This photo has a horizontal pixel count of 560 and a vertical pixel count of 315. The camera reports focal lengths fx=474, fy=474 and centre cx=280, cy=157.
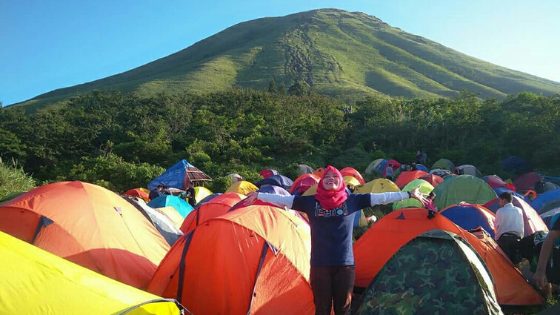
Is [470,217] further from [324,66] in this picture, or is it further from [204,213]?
[324,66]

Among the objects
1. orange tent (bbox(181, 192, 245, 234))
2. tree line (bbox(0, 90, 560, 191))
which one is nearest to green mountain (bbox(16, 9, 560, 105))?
tree line (bbox(0, 90, 560, 191))

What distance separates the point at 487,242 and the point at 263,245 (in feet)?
11.3

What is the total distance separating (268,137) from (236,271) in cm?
2804

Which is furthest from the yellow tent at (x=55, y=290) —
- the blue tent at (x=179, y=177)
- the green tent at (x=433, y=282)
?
the blue tent at (x=179, y=177)

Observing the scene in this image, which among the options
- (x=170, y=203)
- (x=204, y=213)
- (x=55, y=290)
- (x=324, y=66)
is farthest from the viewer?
(x=324, y=66)

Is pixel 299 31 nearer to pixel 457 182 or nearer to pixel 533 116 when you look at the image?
pixel 533 116

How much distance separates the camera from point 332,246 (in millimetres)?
4734

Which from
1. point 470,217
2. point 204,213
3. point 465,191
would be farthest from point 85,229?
point 465,191

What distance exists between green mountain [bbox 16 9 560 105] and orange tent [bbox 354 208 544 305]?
56488mm

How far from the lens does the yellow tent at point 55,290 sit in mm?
3197

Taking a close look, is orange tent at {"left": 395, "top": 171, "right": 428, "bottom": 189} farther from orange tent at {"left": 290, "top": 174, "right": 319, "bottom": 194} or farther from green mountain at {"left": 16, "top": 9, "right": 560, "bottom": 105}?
green mountain at {"left": 16, "top": 9, "right": 560, "bottom": 105}

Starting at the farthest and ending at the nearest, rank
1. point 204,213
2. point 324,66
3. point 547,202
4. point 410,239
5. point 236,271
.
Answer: point 324,66 → point 547,202 → point 204,213 → point 410,239 → point 236,271

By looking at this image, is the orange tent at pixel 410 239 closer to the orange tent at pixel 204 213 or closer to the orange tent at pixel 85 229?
the orange tent at pixel 85 229

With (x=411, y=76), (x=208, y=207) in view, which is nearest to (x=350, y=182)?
(x=208, y=207)
